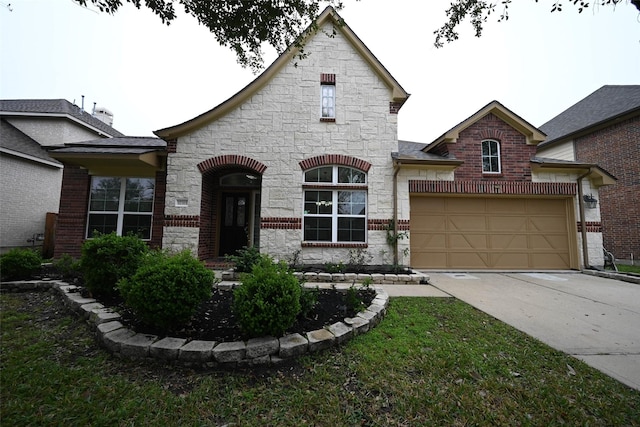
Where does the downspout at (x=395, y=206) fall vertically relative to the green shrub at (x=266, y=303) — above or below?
above

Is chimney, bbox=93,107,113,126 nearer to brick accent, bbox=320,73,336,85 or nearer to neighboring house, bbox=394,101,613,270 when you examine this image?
brick accent, bbox=320,73,336,85

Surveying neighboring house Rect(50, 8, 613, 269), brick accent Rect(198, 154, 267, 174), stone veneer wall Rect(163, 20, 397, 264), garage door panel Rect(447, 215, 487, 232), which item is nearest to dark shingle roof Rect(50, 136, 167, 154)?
neighboring house Rect(50, 8, 613, 269)

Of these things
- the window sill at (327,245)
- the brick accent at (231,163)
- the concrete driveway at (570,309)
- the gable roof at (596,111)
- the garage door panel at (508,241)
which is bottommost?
the concrete driveway at (570,309)

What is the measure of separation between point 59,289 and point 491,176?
36.4 feet

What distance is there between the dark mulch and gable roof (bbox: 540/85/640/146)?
15018 mm

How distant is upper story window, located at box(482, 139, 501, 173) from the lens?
8.46 meters

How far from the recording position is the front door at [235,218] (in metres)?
9.03

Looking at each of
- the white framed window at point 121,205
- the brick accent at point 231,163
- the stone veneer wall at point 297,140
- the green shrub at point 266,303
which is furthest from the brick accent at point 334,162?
the green shrub at point 266,303

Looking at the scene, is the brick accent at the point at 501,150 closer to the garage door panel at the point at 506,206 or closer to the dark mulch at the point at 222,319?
the garage door panel at the point at 506,206

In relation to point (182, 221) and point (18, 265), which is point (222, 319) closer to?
point (182, 221)

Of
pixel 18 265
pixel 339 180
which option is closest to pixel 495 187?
pixel 339 180

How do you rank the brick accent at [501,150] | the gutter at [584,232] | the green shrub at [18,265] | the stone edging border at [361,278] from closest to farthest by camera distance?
the green shrub at [18,265], the stone edging border at [361,278], the gutter at [584,232], the brick accent at [501,150]

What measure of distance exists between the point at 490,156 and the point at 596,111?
10756mm

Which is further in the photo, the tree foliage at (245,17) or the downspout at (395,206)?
the downspout at (395,206)
